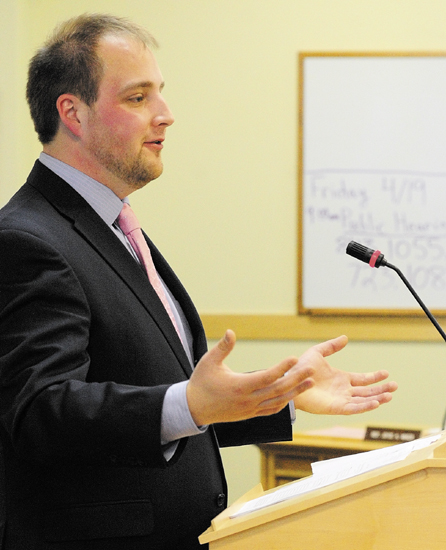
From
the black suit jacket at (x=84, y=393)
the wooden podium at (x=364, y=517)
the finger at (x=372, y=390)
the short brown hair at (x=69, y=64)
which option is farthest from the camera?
the short brown hair at (x=69, y=64)

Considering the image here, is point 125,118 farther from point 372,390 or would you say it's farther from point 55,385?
point 372,390

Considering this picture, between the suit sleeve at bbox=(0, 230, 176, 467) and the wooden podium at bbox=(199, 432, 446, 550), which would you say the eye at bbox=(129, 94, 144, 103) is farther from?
the wooden podium at bbox=(199, 432, 446, 550)

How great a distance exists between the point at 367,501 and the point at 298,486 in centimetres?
17

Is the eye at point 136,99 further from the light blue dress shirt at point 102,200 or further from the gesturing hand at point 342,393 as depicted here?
the gesturing hand at point 342,393

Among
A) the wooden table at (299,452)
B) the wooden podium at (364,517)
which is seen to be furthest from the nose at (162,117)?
the wooden table at (299,452)

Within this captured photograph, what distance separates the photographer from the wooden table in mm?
2221

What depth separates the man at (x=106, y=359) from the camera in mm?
915

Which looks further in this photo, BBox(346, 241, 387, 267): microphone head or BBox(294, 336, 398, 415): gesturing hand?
BBox(346, 241, 387, 267): microphone head

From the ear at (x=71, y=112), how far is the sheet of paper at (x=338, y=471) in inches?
30.0

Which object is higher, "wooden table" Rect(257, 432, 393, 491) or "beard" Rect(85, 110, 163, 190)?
"beard" Rect(85, 110, 163, 190)

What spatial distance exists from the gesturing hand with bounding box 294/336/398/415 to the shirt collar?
491mm

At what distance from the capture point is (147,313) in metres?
1.16

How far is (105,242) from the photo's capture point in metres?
A: 1.19

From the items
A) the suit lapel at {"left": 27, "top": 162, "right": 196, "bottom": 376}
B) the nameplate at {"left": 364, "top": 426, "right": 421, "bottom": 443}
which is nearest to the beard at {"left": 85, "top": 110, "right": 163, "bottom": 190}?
the suit lapel at {"left": 27, "top": 162, "right": 196, "bottom": 376}
